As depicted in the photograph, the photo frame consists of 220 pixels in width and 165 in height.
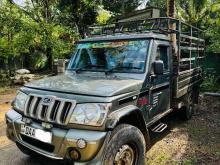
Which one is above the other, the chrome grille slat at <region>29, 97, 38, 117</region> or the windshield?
the windshield

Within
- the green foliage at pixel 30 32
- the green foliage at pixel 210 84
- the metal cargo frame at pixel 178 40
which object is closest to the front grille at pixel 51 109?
the metal cargo frame at pixel 178 40

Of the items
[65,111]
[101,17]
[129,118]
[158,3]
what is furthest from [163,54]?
[158,3]

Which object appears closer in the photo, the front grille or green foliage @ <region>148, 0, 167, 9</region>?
the front grille

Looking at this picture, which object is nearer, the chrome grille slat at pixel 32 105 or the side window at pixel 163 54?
the chrome grille slat at pixel 32 105

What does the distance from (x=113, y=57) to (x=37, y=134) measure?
1873 mm

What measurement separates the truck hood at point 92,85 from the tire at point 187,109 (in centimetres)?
295

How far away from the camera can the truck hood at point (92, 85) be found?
3.67 m

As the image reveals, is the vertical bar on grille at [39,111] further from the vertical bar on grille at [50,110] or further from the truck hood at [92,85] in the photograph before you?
the truck hood at [92,85]

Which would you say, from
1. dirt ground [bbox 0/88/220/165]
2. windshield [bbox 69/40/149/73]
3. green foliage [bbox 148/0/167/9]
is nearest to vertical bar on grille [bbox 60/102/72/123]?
dirt ground [bbox 0/88/220/165]

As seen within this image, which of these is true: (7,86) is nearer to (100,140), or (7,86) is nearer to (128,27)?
(128,27)

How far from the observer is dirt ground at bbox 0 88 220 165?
4.83m

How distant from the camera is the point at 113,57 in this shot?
4848 millimetres

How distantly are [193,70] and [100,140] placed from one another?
4519 mm

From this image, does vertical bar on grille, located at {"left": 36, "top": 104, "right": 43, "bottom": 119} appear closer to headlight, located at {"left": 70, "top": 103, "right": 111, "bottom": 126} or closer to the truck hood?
the truck hood
